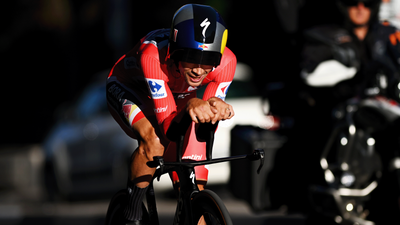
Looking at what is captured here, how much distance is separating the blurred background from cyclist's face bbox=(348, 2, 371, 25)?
46 cm

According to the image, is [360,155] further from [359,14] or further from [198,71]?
[198,71]

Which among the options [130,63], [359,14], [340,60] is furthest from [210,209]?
[359,14]

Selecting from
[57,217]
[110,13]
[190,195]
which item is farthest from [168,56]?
[110,13]

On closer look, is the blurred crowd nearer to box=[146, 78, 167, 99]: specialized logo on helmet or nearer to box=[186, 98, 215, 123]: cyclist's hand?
box=[146, 78, 167, 99]: specialized logo on helmet

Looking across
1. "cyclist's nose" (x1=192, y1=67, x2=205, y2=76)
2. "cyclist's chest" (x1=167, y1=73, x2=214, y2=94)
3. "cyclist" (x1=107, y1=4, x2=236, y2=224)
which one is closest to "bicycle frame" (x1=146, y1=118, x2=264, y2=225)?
"cyclist" (x1=107, y1=4, x2=236, y2=224)

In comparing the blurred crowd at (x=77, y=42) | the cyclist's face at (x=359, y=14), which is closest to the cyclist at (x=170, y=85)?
the cyclist's face at (x=359, y=14)

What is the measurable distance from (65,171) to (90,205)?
30.4 inches

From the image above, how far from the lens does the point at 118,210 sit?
4516mm

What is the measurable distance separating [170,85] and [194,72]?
463 millimetres

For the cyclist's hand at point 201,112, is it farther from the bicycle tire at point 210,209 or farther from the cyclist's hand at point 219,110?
the bicycle tire at point 210,209

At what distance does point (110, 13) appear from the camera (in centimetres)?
1385

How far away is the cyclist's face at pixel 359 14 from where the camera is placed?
237 inches

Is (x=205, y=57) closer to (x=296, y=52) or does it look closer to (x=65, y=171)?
(x=296, y=52)

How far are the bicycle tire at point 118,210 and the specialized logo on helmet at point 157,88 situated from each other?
0.95 metres
